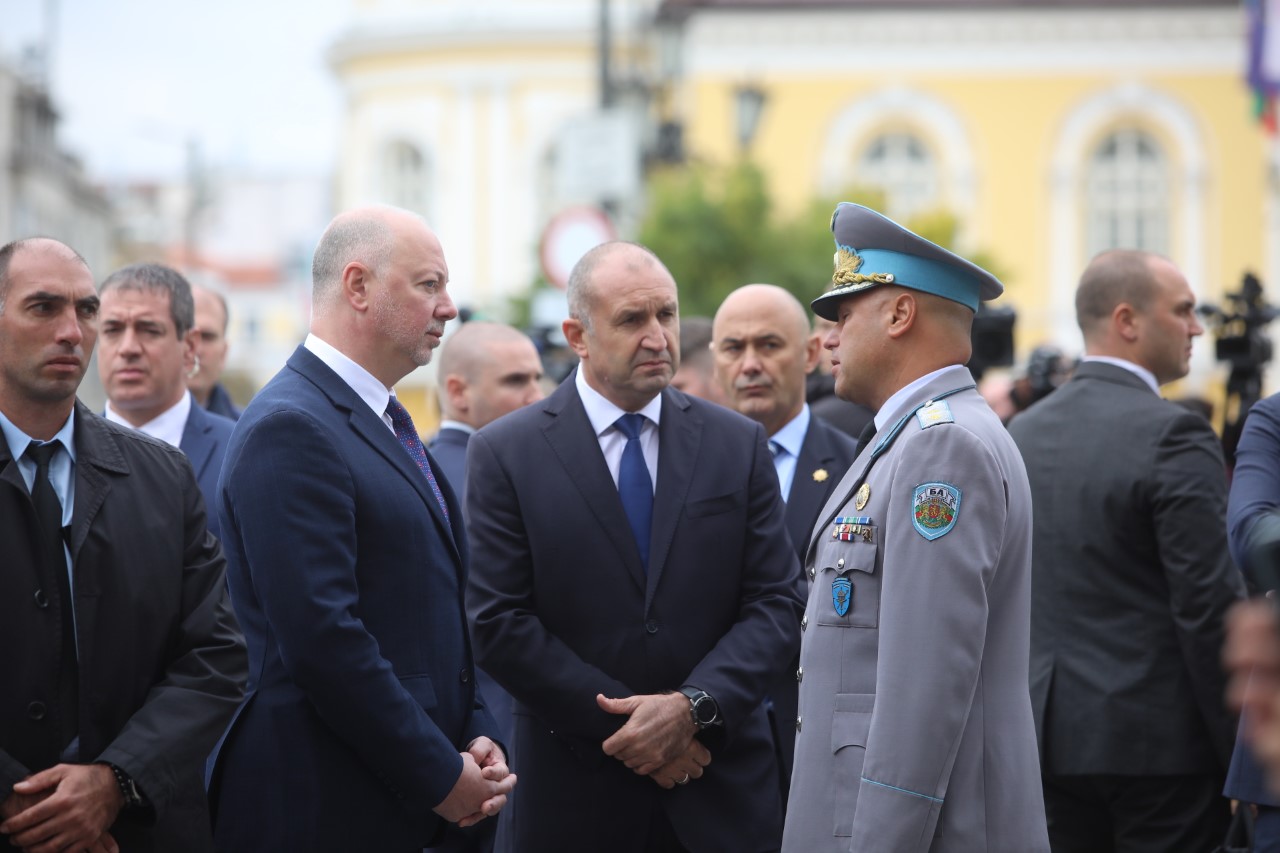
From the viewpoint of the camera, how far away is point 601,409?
5266 millimetres

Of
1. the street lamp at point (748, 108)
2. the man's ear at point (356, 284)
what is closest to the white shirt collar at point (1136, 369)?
the man's ear at point (356, 284)

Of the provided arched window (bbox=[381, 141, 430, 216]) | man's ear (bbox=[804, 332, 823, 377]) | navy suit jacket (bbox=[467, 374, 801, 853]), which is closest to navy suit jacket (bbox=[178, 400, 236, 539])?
navy suit jacket (bbox=[467, 374, 801, 853])

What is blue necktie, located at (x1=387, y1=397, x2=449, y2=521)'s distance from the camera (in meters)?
4.72

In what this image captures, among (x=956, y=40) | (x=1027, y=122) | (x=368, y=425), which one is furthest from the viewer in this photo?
(x=1027, y=122)

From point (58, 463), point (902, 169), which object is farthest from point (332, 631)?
point (902, 169)

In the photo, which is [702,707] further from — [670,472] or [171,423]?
[171,423]

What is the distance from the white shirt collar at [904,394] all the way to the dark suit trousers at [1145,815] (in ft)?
7.07

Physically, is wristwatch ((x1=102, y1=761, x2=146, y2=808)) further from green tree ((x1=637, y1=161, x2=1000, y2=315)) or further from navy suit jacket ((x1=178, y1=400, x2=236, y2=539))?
green tree ((x1=637, y1=161, x2=1000, y2=315))

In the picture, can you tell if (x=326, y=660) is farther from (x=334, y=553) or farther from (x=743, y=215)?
(x=743, y=215)

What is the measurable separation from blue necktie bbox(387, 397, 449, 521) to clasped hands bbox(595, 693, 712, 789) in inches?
28.6

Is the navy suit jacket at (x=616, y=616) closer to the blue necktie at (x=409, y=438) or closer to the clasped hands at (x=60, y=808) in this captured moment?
the blue necktie at (x=409, y=438)

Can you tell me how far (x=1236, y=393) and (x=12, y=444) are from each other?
16.3 ft

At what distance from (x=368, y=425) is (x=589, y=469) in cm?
86

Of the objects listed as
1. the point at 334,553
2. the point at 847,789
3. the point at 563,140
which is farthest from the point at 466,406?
the point at 563,140
